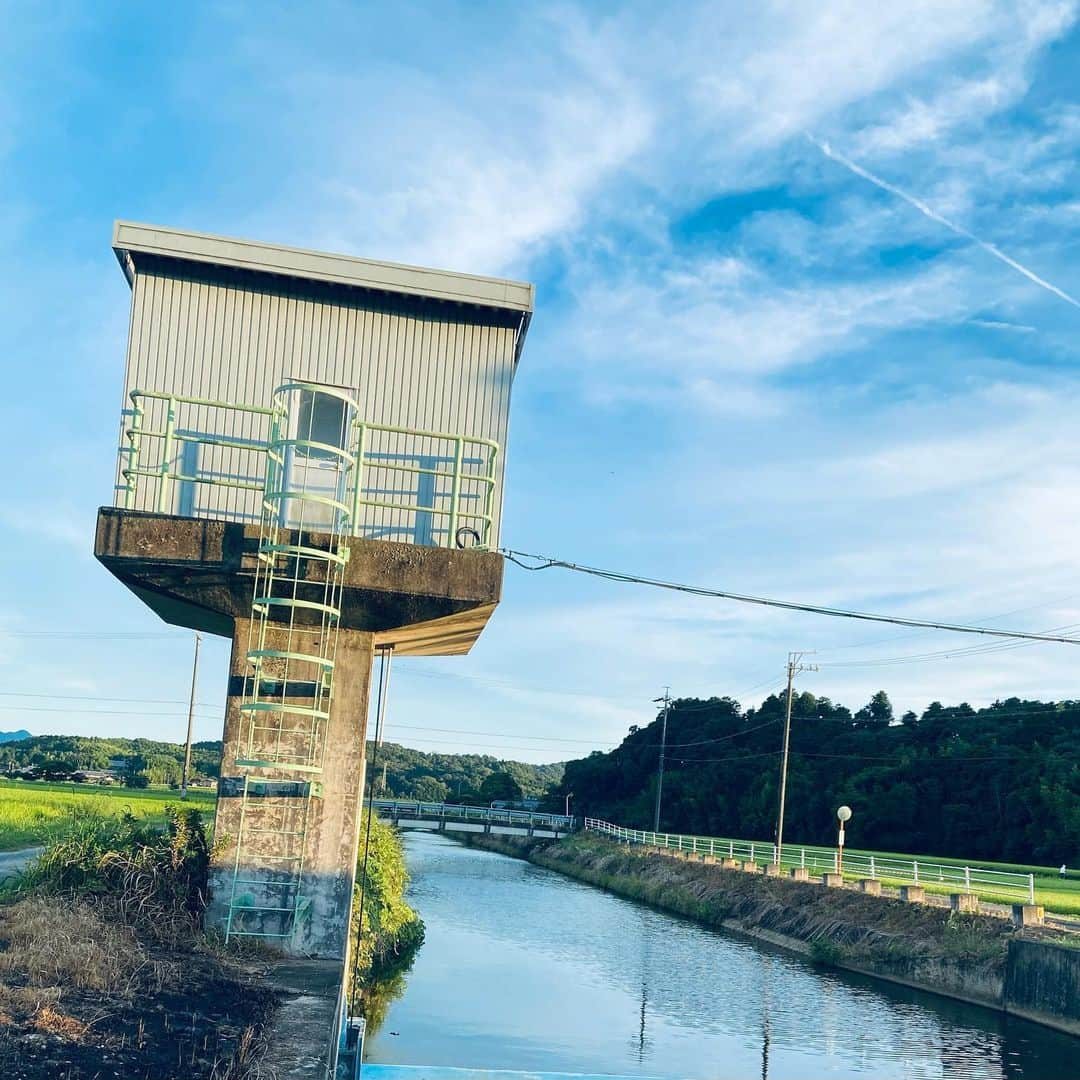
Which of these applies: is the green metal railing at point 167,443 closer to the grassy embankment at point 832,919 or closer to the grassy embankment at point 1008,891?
the grassy embankment at point 832,919

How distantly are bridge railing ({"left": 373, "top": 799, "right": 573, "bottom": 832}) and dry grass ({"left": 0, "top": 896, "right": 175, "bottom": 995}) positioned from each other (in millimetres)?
50541

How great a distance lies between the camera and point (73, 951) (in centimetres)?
971

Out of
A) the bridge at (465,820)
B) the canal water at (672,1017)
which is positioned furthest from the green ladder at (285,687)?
the bridge at (465,820)

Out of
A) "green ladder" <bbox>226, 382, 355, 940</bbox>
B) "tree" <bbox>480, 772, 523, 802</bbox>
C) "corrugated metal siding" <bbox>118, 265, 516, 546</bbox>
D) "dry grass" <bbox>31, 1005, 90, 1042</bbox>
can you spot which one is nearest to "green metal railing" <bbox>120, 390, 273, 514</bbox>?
"corrugated metal siding" <bbox>118, 265, 516, 546</bbox>

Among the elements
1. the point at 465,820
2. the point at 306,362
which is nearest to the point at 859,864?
the point at 306,362

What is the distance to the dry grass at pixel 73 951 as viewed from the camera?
9250mm

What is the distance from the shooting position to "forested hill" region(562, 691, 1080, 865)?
66.2 metres

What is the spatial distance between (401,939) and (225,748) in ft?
45.3

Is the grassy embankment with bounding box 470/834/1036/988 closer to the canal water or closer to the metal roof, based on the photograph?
the canal water

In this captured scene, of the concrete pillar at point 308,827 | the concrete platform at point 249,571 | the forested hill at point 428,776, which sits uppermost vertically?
the concrete platform at point 249,571

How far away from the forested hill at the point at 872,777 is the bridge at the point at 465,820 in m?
17.8

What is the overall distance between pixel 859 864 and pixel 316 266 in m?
30.8

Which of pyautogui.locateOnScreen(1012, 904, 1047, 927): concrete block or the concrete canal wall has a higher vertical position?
pyautogui.locateOnScreen(1012, 904, 1047, 927): concrete block

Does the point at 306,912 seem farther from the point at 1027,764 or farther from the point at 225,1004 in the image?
the point at 1027,764
